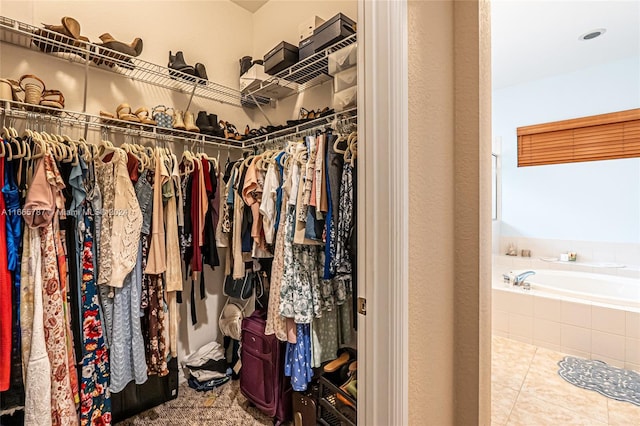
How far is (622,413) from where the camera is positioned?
1785 mm

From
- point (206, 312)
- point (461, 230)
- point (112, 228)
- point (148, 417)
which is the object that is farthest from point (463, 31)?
point (148, 417)

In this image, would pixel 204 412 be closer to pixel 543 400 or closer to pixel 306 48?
pixel 543 400

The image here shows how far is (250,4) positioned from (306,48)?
113 centimetres

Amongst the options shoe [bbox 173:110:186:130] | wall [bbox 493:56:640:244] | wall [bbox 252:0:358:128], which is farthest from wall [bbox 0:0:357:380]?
wall [bbox 493:56:640:244]

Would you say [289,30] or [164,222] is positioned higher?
[289,30]

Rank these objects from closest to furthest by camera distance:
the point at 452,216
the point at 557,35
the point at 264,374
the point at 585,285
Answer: the point at 452,216, the point at 264,374, the point at 557,35, the point at 585,285

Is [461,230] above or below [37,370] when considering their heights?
above

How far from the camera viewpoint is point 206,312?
232 cm

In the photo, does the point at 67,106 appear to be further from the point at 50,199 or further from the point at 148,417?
the point at 148,417

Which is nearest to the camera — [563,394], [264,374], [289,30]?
[264,374]

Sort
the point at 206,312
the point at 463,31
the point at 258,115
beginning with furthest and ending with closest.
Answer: the point at 258,115 → the point at 206,312 → the point at 463,31

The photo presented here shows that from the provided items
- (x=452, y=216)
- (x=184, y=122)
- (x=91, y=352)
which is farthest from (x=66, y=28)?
(x=452, y=216)

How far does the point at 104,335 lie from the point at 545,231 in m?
4.28

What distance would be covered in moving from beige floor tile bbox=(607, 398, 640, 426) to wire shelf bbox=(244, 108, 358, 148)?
86.2 inches
